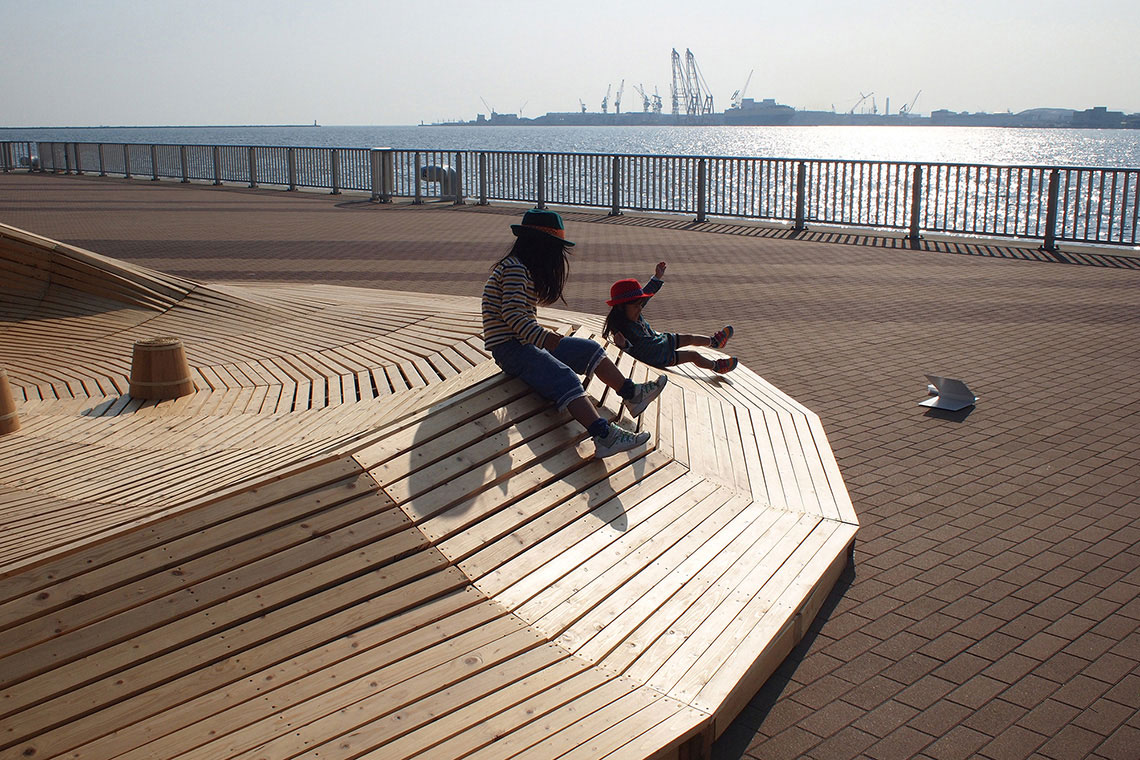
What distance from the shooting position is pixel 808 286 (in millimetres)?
13570

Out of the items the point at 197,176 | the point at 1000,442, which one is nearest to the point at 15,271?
the point at 1000,442

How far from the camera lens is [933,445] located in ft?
22.8

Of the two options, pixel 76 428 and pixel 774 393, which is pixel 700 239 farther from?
pixel 76 428

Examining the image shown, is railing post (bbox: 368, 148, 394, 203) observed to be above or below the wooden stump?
above

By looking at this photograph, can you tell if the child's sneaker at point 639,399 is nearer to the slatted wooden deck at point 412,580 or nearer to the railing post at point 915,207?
Result: the slatted wooden deck at point 412,580

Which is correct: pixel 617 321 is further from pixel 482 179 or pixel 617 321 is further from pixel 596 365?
pixel 482 179

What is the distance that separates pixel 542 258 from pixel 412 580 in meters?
2.13

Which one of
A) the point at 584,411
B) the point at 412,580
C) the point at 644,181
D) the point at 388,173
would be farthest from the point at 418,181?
the point at 412,580

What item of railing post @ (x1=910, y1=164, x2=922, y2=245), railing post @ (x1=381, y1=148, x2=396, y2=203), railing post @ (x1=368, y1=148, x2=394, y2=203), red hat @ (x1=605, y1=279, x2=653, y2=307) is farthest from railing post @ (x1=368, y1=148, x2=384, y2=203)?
red hat @ (x1=605, y1=279, x2=653, y2=307)

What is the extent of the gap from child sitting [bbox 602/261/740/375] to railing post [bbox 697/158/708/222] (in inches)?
566

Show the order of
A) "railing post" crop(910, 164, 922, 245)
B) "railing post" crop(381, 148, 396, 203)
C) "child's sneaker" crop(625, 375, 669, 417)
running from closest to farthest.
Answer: "child's sneaker" crop(625, 375, 669, 417) < "railing post" crop(910, 164, 922, 245) < "railing post" crop(381, 148, 396, 203)

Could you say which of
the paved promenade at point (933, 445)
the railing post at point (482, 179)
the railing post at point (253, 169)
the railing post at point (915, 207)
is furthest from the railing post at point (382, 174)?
the railing post at point (915, 207)

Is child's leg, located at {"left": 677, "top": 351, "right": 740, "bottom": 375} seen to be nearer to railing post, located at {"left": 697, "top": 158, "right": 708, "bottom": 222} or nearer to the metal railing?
the metal railing

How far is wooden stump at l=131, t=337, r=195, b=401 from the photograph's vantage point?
300 inches
